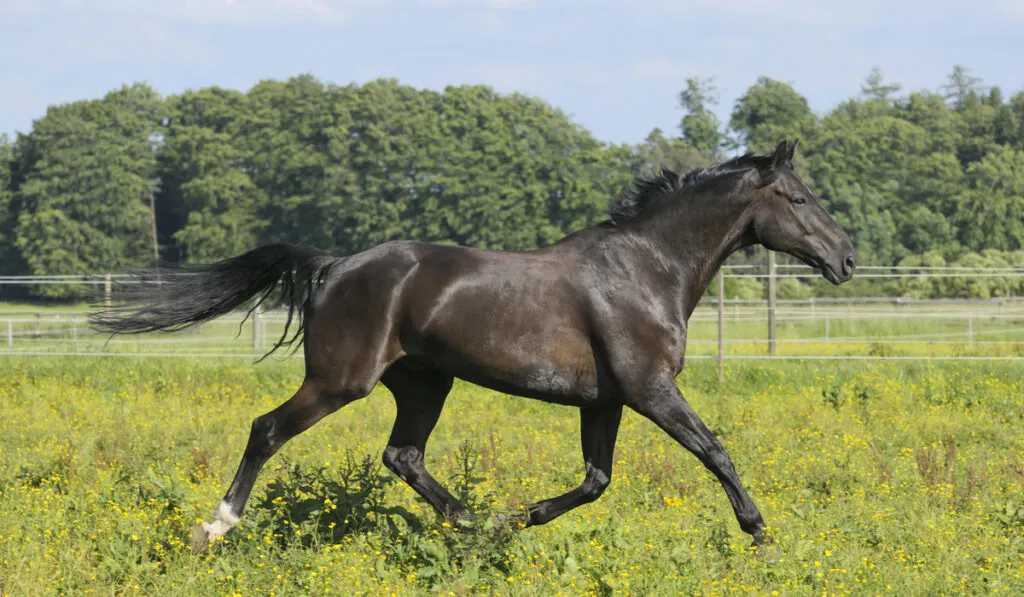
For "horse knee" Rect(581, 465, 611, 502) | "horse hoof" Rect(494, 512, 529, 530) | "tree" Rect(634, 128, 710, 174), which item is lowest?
"horse hoof" Rect(494, 512, 529, 530)

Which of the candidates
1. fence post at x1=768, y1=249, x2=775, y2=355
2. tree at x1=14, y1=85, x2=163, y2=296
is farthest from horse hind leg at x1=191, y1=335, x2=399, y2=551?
tree at x1=14, y1=85, x2=163, y2=296

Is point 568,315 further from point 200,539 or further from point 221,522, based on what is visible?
point 200,539

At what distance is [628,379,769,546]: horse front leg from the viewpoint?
17.5ft

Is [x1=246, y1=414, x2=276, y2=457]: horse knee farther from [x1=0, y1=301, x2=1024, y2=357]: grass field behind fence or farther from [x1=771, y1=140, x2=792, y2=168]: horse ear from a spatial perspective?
[x1=0, y1=301, x2=1024, y2=357]: grass field behind fence

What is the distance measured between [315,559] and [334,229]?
178 ft

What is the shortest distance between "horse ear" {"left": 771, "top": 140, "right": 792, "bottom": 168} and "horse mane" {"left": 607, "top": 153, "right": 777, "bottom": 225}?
0.12 m

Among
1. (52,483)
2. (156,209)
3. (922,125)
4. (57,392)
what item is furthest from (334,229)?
(52,483)

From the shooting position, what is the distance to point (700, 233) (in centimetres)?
580

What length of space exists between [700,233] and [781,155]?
0.57 metres

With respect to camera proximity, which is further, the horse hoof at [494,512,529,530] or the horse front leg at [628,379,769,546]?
the horse hoof at [494,512,529,530]

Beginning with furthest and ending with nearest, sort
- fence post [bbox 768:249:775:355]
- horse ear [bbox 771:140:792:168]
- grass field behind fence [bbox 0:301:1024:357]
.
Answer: grass field behind fence [bbox 0:301:1024:357] < fence post [bbox 768:249:775:355] < horse ear [bbox 771:140:792:168]

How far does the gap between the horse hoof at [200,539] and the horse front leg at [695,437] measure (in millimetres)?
2204

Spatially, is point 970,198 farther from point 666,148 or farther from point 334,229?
point 334,229

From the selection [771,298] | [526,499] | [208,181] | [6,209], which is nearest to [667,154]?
[208,181]
